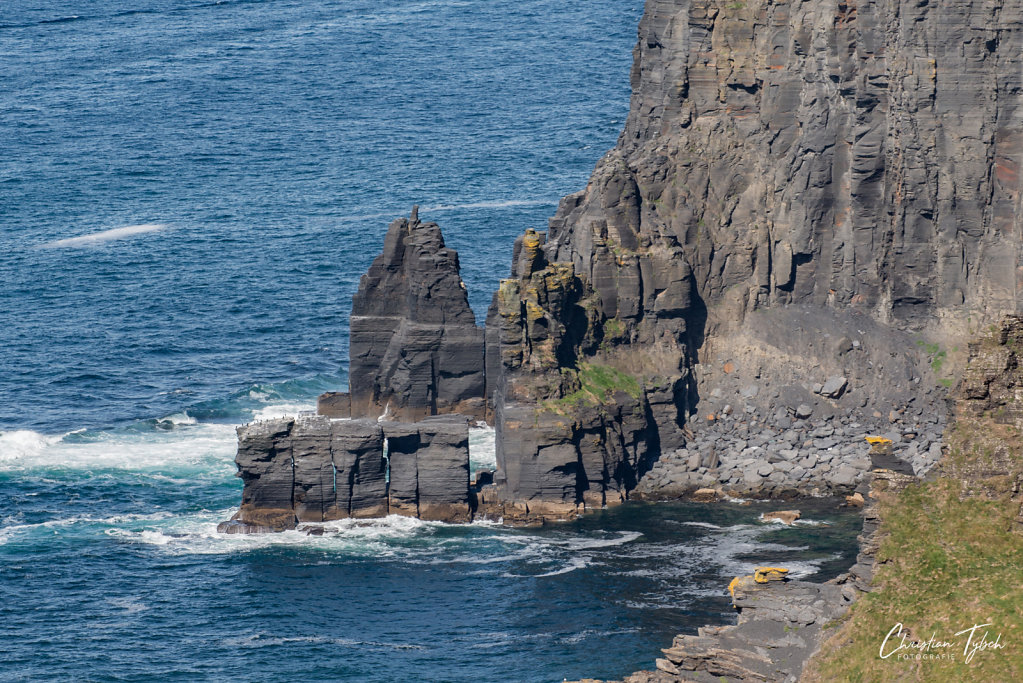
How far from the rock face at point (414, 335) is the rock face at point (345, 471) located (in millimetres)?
15638

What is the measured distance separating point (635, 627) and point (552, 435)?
80.8ft

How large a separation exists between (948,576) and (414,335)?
73576 mm

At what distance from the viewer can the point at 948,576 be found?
325 ft

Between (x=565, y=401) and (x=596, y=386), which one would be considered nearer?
(x=565, y=401)

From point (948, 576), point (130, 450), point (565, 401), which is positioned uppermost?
point (948, 576)

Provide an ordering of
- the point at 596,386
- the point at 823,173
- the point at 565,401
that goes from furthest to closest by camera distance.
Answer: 1. the point at 823,173
2. the point at 596,386
3. the point at 565,401

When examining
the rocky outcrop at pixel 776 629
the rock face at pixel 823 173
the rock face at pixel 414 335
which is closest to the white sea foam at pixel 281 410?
the rock face at pixel 414 335

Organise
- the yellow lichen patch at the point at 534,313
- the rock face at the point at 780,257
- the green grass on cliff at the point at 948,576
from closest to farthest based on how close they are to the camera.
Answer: the green grass on cliff at the point at 948,576
the yellow lichen patch at the point at 534,313
the rock face at the point at 780,257

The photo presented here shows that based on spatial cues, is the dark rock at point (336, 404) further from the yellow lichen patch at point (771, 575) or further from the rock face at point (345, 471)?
the yellow lichen patch at point (771, 575)

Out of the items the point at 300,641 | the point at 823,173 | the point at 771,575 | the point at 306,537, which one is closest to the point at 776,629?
the point at 771,575

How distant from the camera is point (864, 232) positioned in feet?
541

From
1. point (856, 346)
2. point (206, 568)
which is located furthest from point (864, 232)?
point (206, 568)

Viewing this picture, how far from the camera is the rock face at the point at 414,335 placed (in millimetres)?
164250

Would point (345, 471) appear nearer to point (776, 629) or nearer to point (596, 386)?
point (596, 386)
